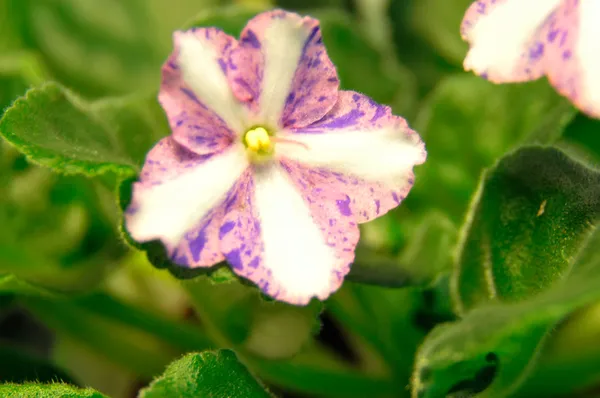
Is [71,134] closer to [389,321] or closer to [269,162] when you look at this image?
[269,162]

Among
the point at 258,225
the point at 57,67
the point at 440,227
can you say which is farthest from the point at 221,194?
the point at 57,67

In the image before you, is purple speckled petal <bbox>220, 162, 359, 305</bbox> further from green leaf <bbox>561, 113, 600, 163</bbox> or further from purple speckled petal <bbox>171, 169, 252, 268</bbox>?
green leaf <bbox>561, 113, 600, 163</bbox>

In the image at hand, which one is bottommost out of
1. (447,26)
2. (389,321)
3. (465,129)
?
(389,321)

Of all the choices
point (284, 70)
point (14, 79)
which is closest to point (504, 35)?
point (284, 70)

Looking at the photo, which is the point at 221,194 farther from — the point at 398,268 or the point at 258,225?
the point at 398,268

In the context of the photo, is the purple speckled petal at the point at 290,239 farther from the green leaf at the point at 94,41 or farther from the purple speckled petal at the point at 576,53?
the green leaf at the point at 94,41

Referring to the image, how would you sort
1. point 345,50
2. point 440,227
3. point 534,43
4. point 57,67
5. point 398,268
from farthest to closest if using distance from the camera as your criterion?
point 57,67, point 345,50, point 440,227, point 398,268, point 534,43

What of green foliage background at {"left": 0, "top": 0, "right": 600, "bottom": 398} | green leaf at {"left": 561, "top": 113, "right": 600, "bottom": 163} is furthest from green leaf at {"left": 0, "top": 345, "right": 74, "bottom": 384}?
green leaf at {"left": 561, "top": 113, "right": 600, "bottom": 163}
